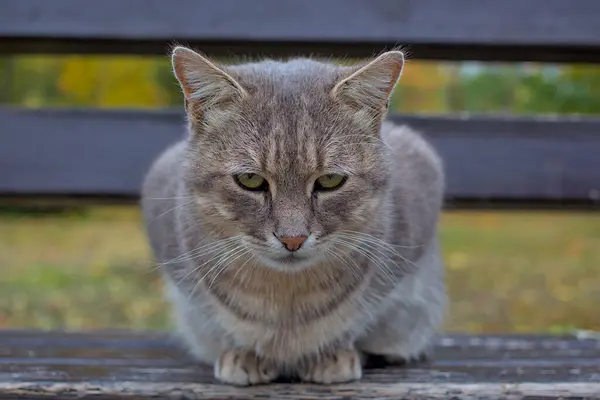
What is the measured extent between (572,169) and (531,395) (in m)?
1.01

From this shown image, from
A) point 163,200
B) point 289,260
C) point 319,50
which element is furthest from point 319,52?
point 289,260

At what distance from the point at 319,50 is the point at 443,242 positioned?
1722 millimetres

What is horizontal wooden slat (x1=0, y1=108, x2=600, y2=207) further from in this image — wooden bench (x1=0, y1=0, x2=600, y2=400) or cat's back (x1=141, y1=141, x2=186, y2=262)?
cat's back (x1=141, y1=141, x2=186, y2=262)

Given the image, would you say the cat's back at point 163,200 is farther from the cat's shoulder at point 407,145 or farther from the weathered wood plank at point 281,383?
the cat's shoulder at point 407,145

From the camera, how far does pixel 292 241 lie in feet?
4.62

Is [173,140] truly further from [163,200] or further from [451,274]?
[451,274]

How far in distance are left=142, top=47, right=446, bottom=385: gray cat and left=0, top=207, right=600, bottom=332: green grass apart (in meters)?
1.17

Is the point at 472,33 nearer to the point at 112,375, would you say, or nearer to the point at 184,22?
the point at 184,22

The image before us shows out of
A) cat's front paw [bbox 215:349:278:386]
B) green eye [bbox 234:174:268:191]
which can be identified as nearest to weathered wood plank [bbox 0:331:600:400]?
cat's front paw [bbox 215:349:278:386]

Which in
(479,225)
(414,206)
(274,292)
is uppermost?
(479,225)

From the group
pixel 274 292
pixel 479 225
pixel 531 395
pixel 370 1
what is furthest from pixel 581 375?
pixel 479 225

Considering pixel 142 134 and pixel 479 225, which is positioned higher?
pixel 479 225

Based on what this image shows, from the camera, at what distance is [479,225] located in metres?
4.46

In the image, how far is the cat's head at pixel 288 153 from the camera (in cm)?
145
